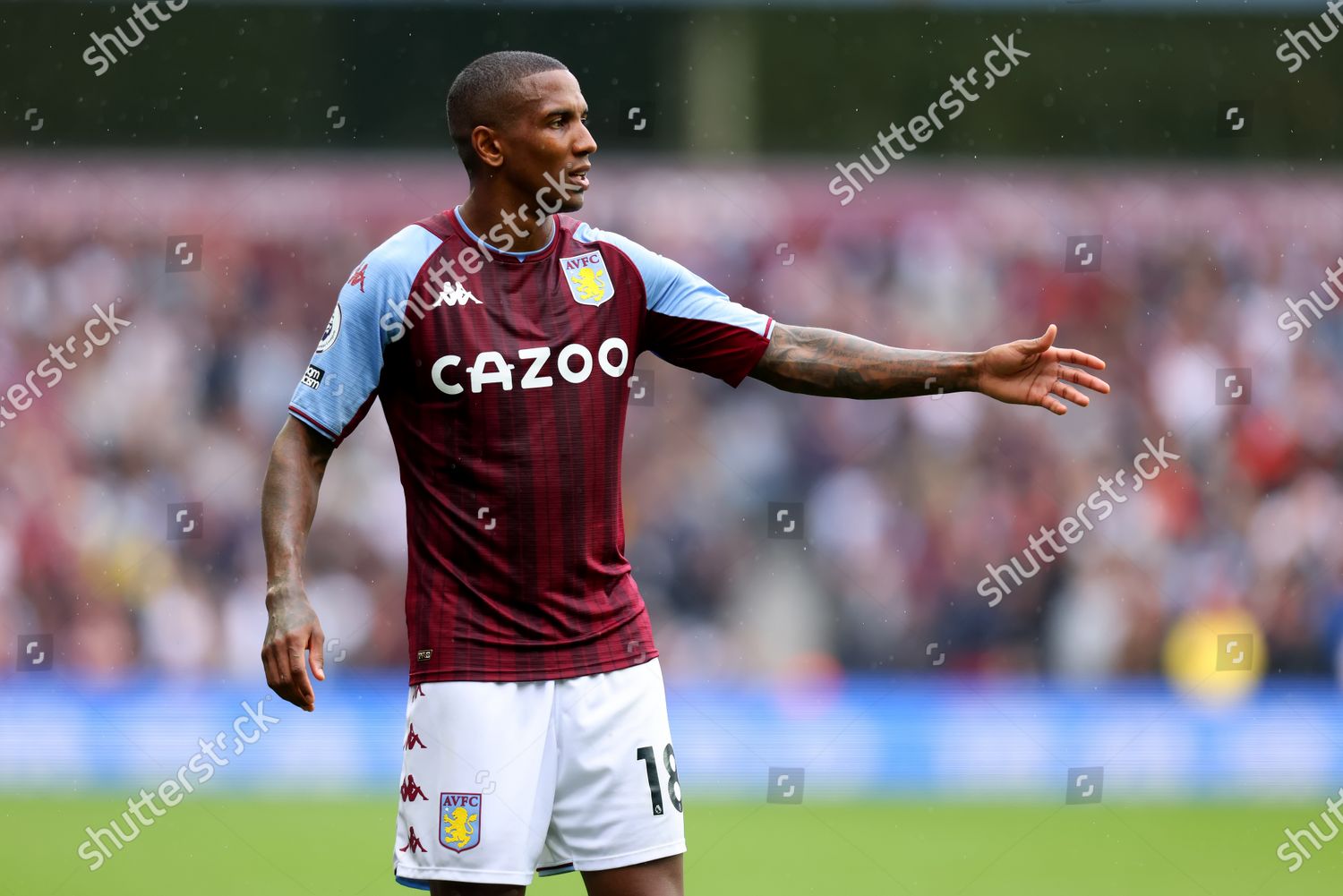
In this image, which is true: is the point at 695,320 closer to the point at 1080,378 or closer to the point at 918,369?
the point at 918,369

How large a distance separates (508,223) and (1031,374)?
49.0 inches

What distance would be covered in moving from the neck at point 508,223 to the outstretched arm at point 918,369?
0.61m

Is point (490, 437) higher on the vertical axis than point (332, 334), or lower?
lower

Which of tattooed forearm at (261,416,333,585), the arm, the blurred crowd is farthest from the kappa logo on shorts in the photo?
the blurred crowd

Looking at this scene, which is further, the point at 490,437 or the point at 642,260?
the point at 642,260

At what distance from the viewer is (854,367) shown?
3734 millimetres

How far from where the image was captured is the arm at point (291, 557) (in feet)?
10.7

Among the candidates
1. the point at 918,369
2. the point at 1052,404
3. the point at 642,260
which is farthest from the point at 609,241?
the point at 1052,404

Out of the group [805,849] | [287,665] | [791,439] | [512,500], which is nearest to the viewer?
[287,665]

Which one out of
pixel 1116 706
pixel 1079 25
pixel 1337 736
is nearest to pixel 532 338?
pixel 1116 706

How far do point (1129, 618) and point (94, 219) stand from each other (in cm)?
834

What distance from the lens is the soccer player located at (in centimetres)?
345

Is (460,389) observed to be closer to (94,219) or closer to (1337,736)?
(1337,736)

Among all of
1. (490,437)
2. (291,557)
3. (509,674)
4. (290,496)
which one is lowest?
(509,674)
